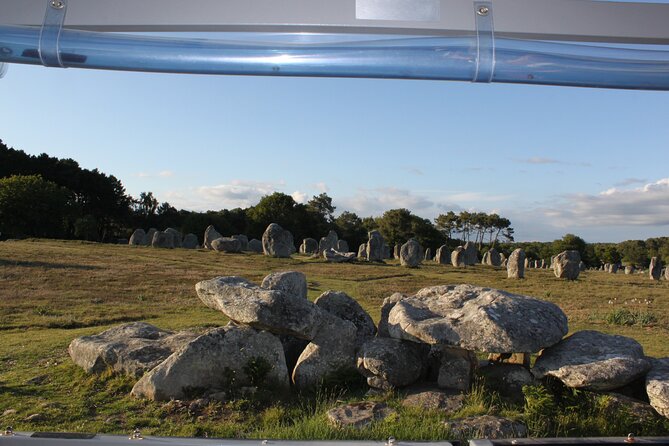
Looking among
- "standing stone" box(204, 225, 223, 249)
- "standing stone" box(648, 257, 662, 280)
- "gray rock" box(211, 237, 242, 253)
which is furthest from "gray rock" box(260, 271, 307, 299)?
"standing stone" box(648, 257, 662, 280)

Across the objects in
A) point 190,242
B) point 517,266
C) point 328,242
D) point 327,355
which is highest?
point 328,242

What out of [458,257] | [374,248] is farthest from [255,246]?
[458,257]

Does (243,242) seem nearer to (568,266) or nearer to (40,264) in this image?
(40,264)

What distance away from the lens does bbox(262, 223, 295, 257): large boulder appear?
1158 inches

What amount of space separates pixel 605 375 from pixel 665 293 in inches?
757

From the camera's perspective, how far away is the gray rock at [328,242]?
3133 centimetres

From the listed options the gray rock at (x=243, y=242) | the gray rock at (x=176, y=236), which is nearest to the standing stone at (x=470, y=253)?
the gray rock at (x=243, y=242)

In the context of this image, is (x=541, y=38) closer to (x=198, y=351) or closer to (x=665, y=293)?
(x=198, y=351)

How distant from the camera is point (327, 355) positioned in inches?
289

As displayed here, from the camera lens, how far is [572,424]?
5.73m

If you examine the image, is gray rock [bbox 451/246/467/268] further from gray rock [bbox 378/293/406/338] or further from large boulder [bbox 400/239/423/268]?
gray rock [bbox 378/293/406/338]

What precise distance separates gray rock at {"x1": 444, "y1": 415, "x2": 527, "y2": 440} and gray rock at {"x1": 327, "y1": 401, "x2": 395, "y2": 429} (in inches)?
28.3

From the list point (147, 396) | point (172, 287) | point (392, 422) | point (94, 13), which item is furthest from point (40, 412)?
point (172, 287)

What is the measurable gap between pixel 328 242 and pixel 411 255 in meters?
4.76
